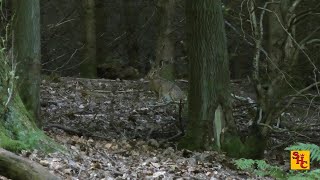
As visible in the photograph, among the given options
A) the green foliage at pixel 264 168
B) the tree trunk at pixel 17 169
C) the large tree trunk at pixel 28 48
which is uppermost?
the large tree trunk at pixel 28 48

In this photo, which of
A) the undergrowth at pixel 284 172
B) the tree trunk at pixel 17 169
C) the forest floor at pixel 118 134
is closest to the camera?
the tree trunk at pixel 17 169

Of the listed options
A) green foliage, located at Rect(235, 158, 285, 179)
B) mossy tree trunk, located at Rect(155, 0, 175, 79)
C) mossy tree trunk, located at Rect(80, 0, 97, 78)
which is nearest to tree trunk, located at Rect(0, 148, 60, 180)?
green foliage, located at Rect(235, 158, 285, 179)

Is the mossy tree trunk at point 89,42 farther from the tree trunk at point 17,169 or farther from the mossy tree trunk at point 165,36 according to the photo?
the tree trunk at point 17,169

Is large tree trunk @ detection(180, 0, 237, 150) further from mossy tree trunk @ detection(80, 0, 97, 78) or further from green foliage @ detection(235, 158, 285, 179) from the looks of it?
mossy tree trunk @ detection(80, 0, 97, 78)

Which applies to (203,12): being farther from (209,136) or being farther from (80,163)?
(80,163)

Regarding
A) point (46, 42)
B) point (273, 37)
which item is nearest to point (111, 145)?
point (273, 37)

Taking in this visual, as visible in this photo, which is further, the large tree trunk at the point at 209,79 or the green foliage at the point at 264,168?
the large tree trunk at the point at 209,79

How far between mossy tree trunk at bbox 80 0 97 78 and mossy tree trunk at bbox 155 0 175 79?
3.71 meters

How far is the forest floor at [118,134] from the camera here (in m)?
5.82

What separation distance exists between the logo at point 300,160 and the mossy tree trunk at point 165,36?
25.6ft

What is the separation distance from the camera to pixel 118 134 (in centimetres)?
930

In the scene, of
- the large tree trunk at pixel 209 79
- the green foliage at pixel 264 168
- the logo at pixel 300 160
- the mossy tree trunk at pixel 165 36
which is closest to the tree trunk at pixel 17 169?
the green foliage at pixel 264 168

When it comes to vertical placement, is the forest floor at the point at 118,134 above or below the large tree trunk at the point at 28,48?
below

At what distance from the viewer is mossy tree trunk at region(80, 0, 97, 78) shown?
16562mm
